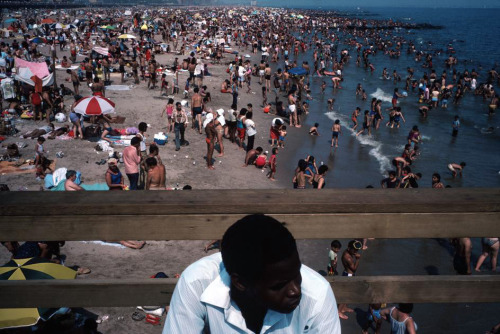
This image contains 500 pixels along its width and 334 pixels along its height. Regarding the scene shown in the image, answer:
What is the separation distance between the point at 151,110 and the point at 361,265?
41.4 feet

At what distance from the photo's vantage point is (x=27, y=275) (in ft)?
14.6

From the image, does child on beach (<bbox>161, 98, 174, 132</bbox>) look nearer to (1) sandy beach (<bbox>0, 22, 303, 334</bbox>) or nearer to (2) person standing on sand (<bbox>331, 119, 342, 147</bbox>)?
(1) sandy beach (<bbox>0, 22, 303, 334</bbox>)

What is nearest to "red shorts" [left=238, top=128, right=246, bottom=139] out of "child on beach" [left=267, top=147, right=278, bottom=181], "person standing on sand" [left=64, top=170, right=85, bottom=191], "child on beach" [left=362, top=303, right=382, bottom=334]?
"child on beach" [left=267, top=147, right=278, bottom=181]

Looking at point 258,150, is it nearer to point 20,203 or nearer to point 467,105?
point 20,203

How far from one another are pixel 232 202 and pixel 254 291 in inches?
16.0

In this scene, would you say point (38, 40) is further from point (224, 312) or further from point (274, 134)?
point (224, 312)

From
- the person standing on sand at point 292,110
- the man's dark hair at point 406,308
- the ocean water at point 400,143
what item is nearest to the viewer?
the man's dark hair at point 406,308

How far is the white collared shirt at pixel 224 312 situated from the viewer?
44.7 inches

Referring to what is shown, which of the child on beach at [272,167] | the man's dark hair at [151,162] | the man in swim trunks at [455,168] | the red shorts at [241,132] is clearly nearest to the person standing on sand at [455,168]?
the man in swim trunks at [455,168]

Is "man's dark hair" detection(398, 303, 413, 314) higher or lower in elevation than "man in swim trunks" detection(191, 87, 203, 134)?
lower

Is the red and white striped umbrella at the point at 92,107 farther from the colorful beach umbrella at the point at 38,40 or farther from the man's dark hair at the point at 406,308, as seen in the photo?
the colorful beach umbrella at the point at 38,40

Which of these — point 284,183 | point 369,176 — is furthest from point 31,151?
point 369,176

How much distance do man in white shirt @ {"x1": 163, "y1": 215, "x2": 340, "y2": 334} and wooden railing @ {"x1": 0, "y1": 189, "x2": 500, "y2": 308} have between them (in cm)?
27

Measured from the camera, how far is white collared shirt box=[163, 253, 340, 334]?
1135 millimetres
